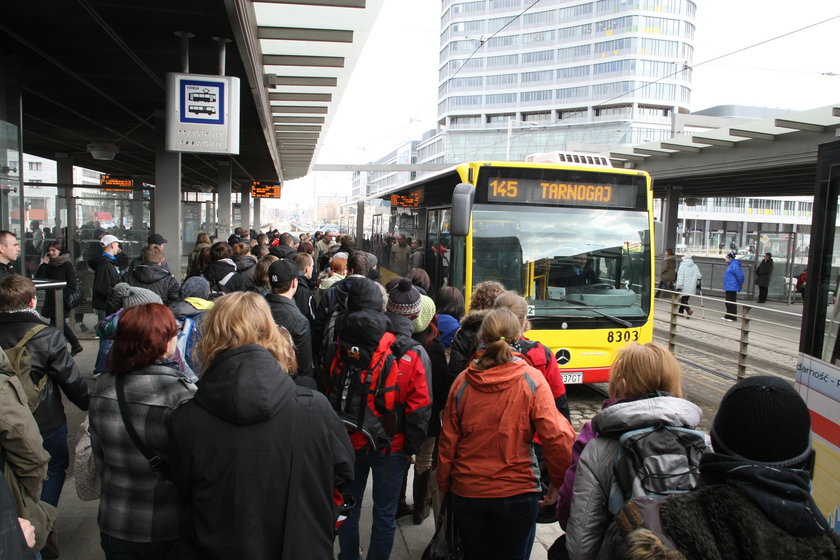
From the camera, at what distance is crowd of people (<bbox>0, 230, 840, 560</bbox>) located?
1735 mm

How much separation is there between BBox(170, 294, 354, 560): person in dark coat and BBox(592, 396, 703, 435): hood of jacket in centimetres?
102

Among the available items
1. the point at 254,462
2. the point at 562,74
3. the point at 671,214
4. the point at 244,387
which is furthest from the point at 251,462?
the point at 562,74

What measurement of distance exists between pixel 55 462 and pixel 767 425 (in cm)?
398

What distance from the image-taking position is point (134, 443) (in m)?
2.49

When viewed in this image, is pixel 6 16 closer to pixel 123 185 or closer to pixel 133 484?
pixel 133 484

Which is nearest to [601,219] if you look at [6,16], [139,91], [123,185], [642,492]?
[642,492]

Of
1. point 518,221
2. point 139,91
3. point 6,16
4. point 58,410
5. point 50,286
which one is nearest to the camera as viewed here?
point 58,410

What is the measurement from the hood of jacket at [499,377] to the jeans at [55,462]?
2.70 meters

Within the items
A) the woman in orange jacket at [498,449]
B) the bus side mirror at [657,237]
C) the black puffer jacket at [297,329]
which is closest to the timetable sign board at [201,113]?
the black puffer jacket at [297,329]

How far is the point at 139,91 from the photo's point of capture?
11.1 meters

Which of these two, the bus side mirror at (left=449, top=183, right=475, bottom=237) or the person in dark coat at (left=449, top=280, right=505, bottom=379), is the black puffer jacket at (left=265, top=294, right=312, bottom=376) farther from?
the bus side mirror at (left=449, top=183, right=475, bottom=237)

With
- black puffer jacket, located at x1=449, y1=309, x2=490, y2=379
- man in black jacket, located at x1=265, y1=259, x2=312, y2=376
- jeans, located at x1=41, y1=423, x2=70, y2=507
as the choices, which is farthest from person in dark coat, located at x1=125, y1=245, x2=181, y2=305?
black puffer jacket, located at x1=449, y1=309, x2=490, y2=379

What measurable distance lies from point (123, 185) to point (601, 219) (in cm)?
1773

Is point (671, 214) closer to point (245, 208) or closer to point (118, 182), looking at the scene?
point (245, 208)
